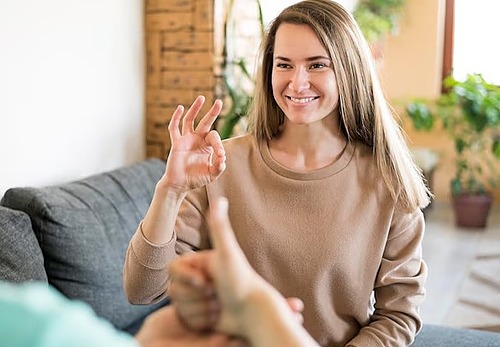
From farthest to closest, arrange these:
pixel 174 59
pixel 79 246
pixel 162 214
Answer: pixel 174 59, pixel 79 246, pixel 162 214

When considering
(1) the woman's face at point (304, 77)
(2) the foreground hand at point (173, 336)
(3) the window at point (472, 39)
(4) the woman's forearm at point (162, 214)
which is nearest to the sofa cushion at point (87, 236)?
(4) the woman's forearm at point (162, 214)

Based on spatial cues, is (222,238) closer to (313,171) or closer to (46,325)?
(46,325)

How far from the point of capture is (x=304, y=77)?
60.6 inches

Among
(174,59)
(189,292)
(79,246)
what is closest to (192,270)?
(189,292)

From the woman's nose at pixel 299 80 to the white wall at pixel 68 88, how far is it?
87 cm

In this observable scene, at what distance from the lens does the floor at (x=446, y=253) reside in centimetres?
366

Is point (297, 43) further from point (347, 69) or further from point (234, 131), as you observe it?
point (234, 131)

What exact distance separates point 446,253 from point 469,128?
1067 millimetres

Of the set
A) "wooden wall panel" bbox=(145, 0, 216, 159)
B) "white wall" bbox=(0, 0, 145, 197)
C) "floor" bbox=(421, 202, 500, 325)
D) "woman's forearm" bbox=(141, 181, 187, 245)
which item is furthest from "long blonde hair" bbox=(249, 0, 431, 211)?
"floor" bbox=(421, 202, 500, 325)

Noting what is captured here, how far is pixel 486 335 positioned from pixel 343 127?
750 mm

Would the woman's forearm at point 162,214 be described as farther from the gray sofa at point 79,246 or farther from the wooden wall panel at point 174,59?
the wooden wall panel at point 174,59

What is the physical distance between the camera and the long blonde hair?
5.08 feet

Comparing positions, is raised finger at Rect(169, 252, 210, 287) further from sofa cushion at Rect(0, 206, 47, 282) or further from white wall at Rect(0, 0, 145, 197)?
white wall at Rect(0, 0, 145, 197)

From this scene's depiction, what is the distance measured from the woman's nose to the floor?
2145 millimetres
